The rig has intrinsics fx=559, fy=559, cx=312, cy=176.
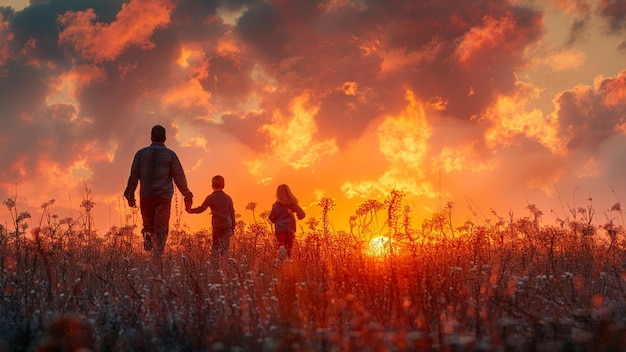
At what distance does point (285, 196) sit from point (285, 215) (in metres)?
0.44

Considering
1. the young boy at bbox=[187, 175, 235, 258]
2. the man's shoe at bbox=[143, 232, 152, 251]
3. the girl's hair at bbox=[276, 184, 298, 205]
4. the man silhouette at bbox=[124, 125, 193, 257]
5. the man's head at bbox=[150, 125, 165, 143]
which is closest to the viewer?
the man's shoe at bbox=[143, 232, 152, 251]

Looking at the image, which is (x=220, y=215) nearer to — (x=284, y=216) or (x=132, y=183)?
(x=284, y=216)

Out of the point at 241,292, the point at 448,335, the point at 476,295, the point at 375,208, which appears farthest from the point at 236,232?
the point at 448,335

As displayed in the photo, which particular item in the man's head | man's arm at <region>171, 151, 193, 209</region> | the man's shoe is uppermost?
the man's head

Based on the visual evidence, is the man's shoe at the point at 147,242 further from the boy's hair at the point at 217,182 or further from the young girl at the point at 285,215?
the young girl at the point at 285,215

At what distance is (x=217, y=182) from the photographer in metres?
12.8

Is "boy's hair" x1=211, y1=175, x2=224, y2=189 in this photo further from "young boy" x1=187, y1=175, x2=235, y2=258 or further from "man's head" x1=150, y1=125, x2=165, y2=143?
"man's head" x1=150, y1=125, x2=165, y2=143

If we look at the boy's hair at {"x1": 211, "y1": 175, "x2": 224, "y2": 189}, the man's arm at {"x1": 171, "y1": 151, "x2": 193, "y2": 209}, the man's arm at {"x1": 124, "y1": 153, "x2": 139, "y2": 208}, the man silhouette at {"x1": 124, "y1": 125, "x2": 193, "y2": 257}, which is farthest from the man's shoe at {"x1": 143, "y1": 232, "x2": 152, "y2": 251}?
the boy's hair at {"x1": 211, "y1": 175, "x2": 224, "y2": 189}

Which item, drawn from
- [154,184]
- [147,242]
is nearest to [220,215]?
[154,184]

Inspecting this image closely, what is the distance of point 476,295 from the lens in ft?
16.9

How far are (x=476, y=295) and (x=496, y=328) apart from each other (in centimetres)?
78

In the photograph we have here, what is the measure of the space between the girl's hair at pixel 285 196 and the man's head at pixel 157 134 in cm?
320

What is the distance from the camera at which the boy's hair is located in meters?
12.8

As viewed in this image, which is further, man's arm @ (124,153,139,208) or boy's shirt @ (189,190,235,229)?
boy's shirt @ (189,190,235,229)
